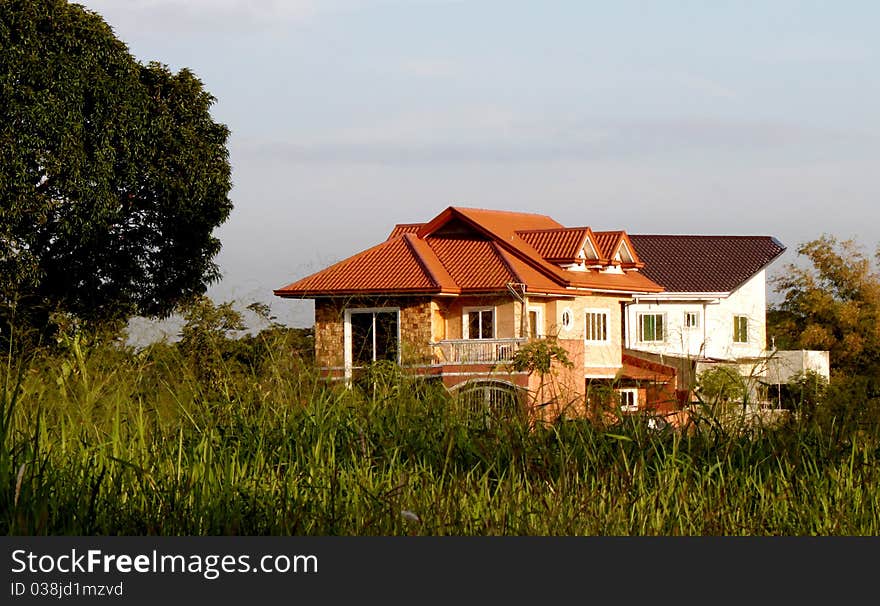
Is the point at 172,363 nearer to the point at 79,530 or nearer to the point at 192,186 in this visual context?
the point at 79,530

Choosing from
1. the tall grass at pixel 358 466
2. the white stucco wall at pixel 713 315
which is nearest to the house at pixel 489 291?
the white stucco wall at pixel 713 315

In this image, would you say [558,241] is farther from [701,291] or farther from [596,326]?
[701,291]

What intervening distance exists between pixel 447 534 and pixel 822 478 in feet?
6.21

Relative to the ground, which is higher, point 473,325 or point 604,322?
point 604,322

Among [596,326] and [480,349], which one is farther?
[596,326]

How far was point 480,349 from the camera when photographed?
2719 cm

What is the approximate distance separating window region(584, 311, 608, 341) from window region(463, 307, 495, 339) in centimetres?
413

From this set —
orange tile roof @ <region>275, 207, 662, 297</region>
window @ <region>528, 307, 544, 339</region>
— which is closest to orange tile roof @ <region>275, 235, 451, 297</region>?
orange tile roof @ <region>275, 207, 662, 297</region>

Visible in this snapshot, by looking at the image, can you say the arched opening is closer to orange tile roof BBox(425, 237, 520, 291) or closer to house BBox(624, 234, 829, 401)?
orange tile roof BBox(425, 237, 520, 291)

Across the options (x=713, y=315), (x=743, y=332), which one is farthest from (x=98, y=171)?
(x=713, y=315)

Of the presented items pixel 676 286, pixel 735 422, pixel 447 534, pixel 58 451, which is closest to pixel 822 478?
pixel 735 422

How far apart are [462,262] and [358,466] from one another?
2610cm

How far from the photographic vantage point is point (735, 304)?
42250 millimetres

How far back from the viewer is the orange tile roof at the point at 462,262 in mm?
29766
